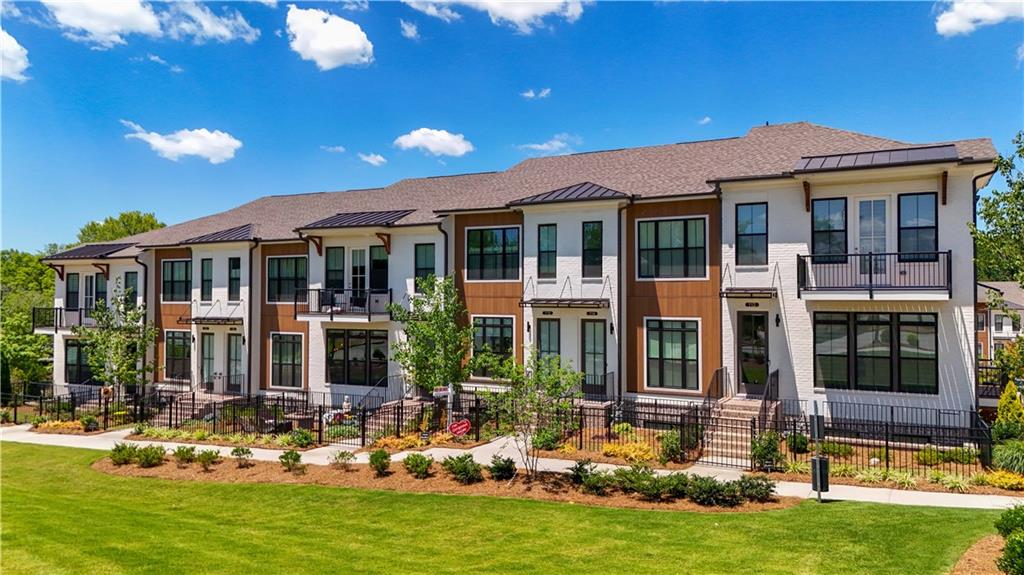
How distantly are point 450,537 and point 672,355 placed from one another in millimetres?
11523

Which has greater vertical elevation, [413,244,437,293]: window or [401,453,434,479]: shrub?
[413,244,437,293]: window

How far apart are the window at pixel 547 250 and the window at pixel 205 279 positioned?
16.5 m

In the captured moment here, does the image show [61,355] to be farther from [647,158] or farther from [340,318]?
[647,158]

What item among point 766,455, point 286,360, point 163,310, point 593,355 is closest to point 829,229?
point 766,455

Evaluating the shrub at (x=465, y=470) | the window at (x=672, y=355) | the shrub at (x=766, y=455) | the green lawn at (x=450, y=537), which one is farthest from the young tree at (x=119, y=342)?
the shrub at (x=766, y=455)

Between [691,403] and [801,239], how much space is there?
6.08m

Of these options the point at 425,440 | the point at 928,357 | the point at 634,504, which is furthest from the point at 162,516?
the point at 928,357

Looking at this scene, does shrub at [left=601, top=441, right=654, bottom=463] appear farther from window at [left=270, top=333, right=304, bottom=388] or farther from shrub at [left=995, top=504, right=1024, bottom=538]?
window at [left=270, top=333, right=304, bottom=388]

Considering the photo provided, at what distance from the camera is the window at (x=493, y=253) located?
22.3 meters

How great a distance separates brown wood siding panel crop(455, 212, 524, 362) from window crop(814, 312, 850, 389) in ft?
31.9

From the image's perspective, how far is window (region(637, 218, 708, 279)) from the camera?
1933 cm

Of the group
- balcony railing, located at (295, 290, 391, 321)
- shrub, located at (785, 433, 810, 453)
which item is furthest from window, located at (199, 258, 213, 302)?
shrub, located at (785, 433, 810, 453)

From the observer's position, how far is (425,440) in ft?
58.9

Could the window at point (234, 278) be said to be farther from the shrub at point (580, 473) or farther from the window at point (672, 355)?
the shrub at point (580, 473)
